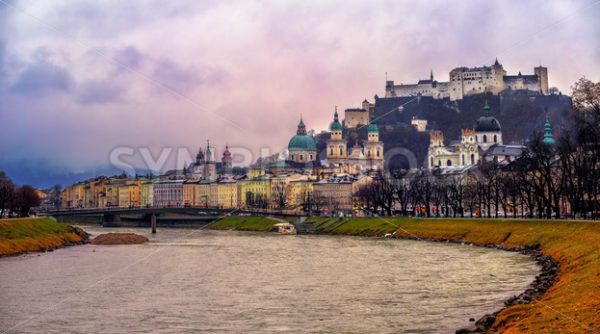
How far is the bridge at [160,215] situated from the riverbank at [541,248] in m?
25.3

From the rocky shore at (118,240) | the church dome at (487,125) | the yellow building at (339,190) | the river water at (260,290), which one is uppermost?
the church dome at (487,125)

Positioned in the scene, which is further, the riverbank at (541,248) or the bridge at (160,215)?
the bridge at (160,215)

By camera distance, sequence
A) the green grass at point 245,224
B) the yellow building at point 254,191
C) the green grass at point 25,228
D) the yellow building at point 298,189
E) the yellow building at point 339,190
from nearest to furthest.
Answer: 1. the green grass at point 25,228
2. the green grass at point 245,224
3. the yellow building at point 339,190
4. the yellow building at point 298,189
5. the yellow building at point 254,191

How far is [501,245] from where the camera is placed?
58094mm

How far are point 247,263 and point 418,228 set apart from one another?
30.3 meters

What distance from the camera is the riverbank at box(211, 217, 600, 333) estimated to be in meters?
23.8

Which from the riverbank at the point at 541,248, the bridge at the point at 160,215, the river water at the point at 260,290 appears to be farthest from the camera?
the bridge at the point at 160,215

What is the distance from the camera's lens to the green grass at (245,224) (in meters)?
111

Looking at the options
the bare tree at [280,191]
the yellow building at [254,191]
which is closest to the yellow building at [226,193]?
the yellow building at [254,191]

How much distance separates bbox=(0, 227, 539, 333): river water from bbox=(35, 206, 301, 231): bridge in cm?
5915

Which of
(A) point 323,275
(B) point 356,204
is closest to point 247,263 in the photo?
(A) point 323,275

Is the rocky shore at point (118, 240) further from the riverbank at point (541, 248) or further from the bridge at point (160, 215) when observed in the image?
the bridge at point (160, 215)

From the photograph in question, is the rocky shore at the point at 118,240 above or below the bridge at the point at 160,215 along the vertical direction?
below

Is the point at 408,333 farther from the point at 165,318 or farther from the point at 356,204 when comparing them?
the point at 356,204
